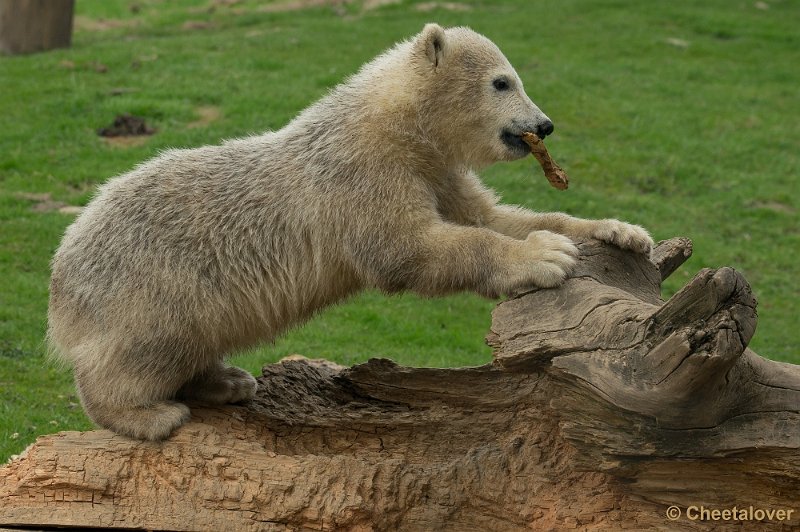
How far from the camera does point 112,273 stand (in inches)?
243

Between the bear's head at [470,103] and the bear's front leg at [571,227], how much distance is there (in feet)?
1.22

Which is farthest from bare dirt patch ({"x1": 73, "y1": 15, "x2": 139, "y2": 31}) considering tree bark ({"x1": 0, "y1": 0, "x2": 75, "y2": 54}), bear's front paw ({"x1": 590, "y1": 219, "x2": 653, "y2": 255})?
bear's front paw ({"x1": 590, "y1": 219, "x2": 653, "y2": 255})

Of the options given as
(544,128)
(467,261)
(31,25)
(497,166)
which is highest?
(544,128)

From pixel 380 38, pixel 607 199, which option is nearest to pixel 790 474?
pixel 607 199

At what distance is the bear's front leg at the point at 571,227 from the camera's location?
19.6ft

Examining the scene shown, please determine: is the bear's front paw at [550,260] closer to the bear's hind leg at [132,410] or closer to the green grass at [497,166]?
the bear's hind leg at [132,410]

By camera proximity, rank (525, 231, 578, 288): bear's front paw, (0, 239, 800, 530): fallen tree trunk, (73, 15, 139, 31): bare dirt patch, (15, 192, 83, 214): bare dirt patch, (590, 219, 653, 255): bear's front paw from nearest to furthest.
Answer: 1. (0, 239, 800, 530): fallen tree trunk
2. (525, 231, 578, 288): bear's front paw
3. (590, 219, 653, 255): bear's front paw
4. (15, 192, 83, 214): bare dirt patch
5. (73, 15, 139, 31): bare dirt patch

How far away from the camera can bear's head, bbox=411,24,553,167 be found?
650 cm

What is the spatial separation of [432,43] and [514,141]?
0.80 m

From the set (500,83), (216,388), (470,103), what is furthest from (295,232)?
(500,83)

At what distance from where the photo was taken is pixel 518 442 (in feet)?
19.1

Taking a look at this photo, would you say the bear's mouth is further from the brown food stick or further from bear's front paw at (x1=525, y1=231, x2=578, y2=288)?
bear's front paw at (x1=525, y1=231, x2=578, y2=288)

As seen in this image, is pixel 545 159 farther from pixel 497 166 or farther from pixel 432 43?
pixel 497 166

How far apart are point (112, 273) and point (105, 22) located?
21.2m
